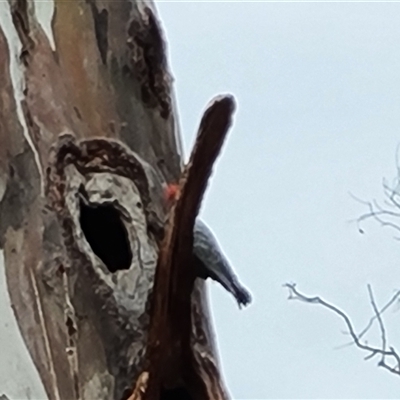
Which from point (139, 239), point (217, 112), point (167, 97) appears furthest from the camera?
point (167, 97)

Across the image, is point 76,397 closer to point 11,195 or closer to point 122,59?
point 11,195

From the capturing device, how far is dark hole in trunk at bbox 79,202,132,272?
0.82m

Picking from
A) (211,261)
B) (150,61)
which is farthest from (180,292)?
(150,61)

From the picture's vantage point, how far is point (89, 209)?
2.70ft

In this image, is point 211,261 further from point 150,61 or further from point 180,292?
point 150,61

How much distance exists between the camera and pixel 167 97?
0.94m

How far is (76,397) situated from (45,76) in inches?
8.9

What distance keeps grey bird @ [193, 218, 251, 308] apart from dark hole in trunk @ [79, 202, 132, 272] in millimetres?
59

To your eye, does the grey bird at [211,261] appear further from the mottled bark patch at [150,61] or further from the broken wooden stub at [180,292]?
the mottled bark patch at [150,61]

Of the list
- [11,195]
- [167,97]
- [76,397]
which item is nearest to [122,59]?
[167,97]

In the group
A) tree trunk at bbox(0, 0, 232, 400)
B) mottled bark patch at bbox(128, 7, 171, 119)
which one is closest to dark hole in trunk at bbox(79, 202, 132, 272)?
tree trunk at bbox(0, 0, 232, 400)

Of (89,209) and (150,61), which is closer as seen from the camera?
(89,209)

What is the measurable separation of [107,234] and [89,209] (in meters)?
0.02

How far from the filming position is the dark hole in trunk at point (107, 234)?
0.82 meters
